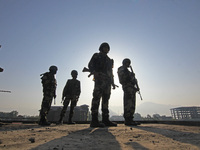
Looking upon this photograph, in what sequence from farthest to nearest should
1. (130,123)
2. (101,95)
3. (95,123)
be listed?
(130,123), (101,95), (95,123)

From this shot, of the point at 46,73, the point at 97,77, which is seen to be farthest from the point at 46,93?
the point at 97,77

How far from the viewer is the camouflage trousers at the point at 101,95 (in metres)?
3.33

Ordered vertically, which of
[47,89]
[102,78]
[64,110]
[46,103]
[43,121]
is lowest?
Answer: [43,121]

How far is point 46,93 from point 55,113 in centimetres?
2803

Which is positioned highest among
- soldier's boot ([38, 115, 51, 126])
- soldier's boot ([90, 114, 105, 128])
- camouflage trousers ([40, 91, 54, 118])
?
camouflage trousers ([40, 91, 54, 118])

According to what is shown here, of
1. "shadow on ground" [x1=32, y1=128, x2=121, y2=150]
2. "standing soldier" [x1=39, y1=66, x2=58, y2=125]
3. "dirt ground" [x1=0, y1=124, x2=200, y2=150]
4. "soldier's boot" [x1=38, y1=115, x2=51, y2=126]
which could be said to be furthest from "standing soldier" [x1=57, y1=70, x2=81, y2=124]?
"shadow on ground" [x1=32, y1=128, x2=121, y2=150]

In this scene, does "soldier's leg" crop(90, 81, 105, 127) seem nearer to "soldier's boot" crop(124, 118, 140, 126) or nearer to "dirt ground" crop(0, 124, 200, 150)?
"soldier's boot" crop(124, 118, 140, 126)

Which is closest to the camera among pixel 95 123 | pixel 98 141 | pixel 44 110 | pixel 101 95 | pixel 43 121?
pixel 98 141

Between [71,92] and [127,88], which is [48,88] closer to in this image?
[71,92]

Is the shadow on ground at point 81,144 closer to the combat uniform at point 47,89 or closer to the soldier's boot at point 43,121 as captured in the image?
the soldier's boot at point 43,121

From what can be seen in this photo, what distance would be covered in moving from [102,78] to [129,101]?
151cm

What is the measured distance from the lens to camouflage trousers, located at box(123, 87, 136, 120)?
4193 mm

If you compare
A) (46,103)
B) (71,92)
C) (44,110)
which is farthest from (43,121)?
(71,92)

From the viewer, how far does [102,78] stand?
3553 mm
